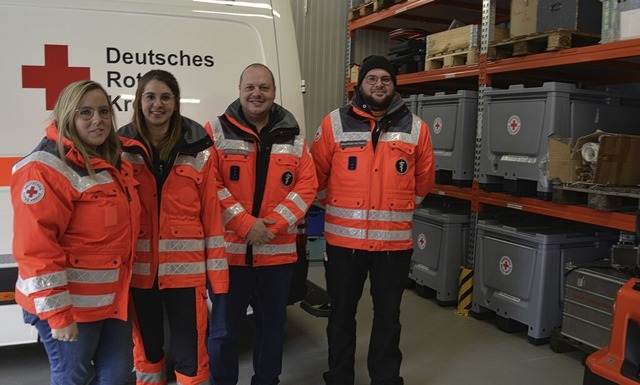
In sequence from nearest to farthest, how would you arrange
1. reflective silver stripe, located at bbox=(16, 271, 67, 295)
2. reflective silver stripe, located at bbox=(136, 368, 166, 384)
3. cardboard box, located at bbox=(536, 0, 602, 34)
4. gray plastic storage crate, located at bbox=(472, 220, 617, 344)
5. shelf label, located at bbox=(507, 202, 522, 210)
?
reflective silver stripe, located at bbox=(16, 271, 67, 295), reflective silver stripe, located at bbox=(136, 368, 166, 384), cardboard box, located at bbox=(536, 0, 602, 34), gray plastic storage crate, located at bbox=(472, 220, 617, 344), shelf label, located at bbox=(507, 202, 522, 210)

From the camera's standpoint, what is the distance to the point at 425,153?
339cm

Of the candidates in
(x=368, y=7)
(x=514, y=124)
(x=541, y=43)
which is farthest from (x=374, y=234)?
(x=368, y=7)

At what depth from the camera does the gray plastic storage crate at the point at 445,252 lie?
17.5 ft

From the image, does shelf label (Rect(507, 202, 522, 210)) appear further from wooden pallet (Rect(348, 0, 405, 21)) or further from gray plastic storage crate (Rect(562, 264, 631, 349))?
wooden pallet (Rect(348, 0, 405, 21))

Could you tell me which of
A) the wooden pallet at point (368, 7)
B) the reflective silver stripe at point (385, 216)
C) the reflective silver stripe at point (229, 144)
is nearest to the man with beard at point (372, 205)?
the reflective silver stripe at point (385, 216)

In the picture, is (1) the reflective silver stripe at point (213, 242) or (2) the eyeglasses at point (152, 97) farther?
(1) the reflective silver stripe at point (213, 242)

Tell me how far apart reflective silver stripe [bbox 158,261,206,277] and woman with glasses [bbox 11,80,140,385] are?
0.26 meters

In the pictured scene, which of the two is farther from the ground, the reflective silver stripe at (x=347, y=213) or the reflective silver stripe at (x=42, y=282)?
the reflective silver stripe at (x=347, y=213)

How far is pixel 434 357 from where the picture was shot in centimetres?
411

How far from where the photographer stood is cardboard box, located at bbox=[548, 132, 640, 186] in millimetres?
3912

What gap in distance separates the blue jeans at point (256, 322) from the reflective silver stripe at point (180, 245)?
0.39m

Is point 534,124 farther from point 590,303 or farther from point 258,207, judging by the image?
point 258,207

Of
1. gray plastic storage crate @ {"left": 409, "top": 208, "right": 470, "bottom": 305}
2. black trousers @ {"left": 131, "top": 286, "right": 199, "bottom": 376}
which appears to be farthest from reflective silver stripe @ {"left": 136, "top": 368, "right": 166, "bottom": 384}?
gray plastic storage crate @ {"left": 409, "top": 208, "right": 470, "bottom": 305}

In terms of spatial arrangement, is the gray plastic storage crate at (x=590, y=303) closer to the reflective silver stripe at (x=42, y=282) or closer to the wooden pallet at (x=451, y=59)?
the wooden pallet at (x=451, y=59)
